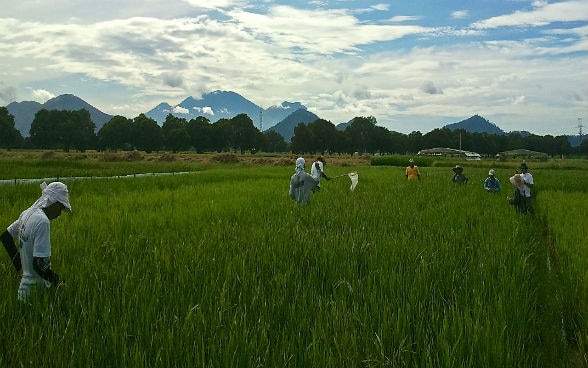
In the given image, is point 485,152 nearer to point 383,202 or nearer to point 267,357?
point 383,202

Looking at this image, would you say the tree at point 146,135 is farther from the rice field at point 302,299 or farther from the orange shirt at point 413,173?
the rice field at point 302,299

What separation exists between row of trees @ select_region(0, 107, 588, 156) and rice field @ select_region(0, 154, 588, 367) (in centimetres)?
7793

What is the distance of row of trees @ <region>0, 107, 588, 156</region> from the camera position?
250 ft

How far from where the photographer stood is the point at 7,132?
7069 cm

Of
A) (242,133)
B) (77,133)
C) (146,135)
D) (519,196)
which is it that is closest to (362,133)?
(242,133)

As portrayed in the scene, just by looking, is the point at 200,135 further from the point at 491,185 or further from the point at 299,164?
the point at 299,164

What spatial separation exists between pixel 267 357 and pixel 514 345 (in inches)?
59.7

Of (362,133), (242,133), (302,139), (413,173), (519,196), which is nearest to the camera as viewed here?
(519,196)

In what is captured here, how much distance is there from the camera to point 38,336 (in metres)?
2.72

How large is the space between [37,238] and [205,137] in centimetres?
8300

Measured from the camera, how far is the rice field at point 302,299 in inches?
96.7

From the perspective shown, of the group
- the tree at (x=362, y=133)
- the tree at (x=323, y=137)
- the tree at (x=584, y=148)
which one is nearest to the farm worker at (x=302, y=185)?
the tree at (x=323, y=137)

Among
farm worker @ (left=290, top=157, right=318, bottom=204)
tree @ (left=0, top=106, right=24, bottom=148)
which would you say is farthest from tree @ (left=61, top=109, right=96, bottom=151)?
farm worker @ (left=290, top=157, right=318, bottom=204)

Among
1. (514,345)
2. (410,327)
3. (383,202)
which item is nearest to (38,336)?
(410,327)
